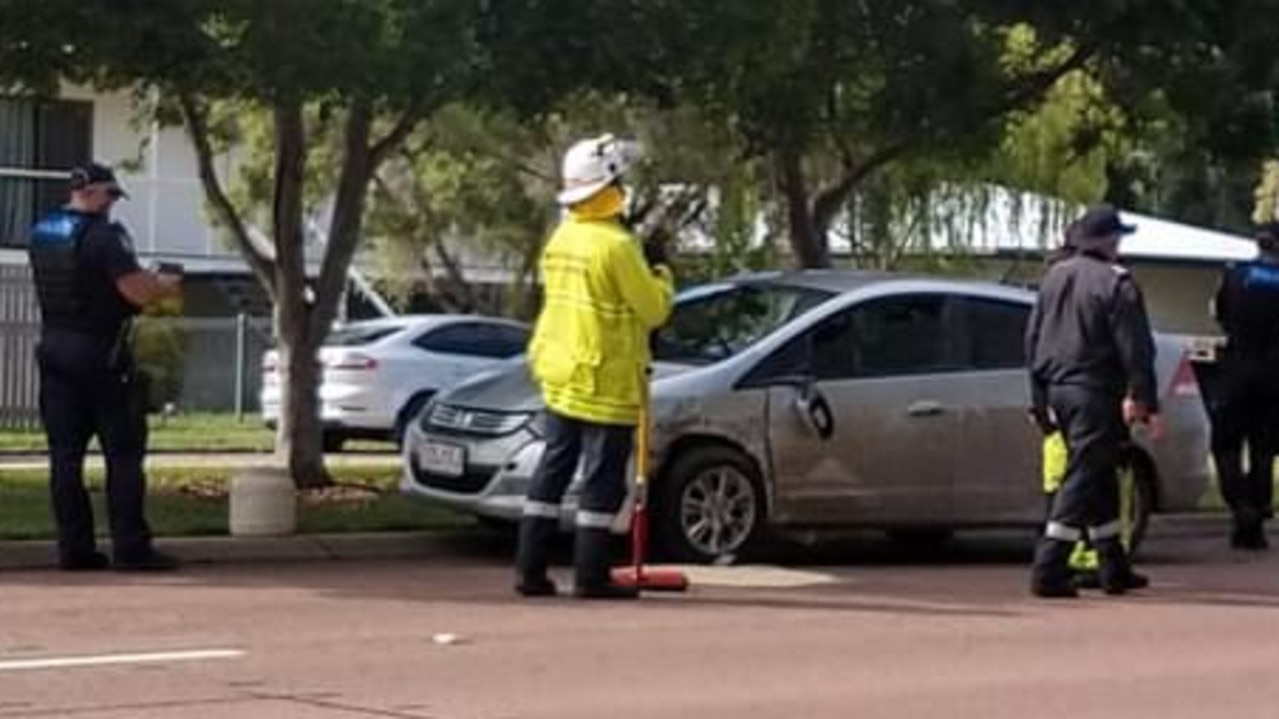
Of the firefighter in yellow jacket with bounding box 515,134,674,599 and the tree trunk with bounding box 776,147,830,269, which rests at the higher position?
the tree trunk with bounding box 776,147,830,269

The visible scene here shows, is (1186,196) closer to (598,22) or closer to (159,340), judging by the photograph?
(159,340)

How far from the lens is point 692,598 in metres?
13.2

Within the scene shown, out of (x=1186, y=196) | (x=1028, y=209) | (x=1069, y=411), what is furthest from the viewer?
(x=1186, y=196)

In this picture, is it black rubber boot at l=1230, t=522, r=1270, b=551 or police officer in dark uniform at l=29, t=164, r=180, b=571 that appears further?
black rubber boot at l=1230, t=522, r=1270, b=551

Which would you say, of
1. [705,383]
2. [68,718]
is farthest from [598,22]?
[68,718]

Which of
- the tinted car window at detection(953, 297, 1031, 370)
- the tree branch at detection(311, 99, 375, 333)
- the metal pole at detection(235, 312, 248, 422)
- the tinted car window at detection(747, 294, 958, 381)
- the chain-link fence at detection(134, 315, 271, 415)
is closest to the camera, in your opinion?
the tinted car window at detection(747, 294, 958, 381)

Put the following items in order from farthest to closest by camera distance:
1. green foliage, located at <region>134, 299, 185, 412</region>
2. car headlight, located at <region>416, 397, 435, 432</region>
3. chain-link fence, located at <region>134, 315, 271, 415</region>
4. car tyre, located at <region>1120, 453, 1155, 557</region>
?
chain-link fence, located at <region>134, 315, 271, 415</region> → green foliage, located at <region>134, 299, 185, 412</region> → car tyre, located at <region>1120, 453, 1155, 557</region> → car headlight, located at <region>416, 397, 435, 432</region>

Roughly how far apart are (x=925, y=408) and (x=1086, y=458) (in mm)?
2057

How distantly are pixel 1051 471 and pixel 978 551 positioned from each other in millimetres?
3166

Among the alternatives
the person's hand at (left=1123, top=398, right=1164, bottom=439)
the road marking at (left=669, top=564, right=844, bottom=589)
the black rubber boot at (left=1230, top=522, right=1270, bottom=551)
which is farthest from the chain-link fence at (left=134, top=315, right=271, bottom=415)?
the person's hand at (left=1123, top=398, right=1164, bottom=439)

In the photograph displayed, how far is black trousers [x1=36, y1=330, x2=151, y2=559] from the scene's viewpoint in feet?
45.3

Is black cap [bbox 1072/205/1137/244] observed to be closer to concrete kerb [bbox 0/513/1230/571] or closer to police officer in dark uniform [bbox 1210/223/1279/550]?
police officer in dark uniform [bbox 1210/223/1279/550]

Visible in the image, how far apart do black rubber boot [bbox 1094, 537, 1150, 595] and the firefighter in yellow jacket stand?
2536 millimetres

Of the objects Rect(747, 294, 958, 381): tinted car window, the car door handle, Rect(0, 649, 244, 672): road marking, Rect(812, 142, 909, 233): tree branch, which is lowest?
Rect(0, 649, 244, 672): road marking
